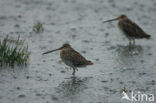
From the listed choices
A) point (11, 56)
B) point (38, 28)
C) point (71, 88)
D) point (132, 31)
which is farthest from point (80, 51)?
point (71, 88)

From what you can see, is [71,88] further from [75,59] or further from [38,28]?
[38,28]

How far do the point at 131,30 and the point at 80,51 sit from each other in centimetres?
200

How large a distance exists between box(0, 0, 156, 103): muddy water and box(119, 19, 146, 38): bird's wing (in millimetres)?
378

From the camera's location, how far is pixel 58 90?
8.26 metres

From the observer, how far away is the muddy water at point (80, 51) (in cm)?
816

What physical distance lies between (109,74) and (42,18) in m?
5.73

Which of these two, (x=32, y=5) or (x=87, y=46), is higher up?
(x=32, y=5)

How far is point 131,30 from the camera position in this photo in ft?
40.0

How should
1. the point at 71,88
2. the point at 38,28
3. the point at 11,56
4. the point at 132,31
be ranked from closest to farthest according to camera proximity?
the point at 71,88, the point at 11,56, the point at 132,31, the point at 38,28

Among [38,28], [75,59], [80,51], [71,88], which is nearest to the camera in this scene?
[71,88]

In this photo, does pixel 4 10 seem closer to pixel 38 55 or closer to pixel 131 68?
pixel 38 55

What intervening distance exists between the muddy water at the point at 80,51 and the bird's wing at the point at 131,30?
38 centimetres

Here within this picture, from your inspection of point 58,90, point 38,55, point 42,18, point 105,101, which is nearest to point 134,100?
point 105,101

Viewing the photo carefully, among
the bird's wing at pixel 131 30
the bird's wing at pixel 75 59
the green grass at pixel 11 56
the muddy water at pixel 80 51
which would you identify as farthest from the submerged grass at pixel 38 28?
the bird's wing at pixel 75 59
